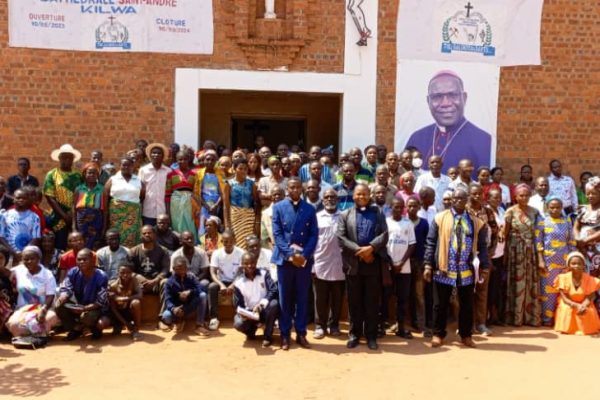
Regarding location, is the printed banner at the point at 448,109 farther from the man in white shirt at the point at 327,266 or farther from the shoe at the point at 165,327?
the shoe at the point at 165,327

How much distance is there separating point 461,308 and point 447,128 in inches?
162

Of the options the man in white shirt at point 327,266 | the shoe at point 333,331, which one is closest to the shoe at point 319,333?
the man in white shirt at point 327,266

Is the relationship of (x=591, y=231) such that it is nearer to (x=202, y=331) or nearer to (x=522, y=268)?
(x=522, y=268)

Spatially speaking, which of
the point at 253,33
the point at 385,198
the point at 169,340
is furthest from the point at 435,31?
the point at 169,340

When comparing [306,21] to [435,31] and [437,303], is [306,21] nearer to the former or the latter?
[435,31]

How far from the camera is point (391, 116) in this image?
9867 millimetres

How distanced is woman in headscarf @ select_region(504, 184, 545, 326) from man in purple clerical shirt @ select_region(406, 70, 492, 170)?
259 centimetres

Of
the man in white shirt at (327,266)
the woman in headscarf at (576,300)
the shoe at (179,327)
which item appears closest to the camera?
the man in white shirt at (327,266)

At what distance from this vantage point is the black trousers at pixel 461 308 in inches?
253

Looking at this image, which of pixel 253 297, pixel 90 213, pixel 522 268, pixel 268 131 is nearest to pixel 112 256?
pixel 90 213

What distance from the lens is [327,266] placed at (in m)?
6.63

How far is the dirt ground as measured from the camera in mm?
5188

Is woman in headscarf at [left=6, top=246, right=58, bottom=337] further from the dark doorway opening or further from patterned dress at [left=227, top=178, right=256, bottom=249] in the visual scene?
the dark doorway opening

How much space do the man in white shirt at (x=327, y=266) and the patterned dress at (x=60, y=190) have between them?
3.02 m
